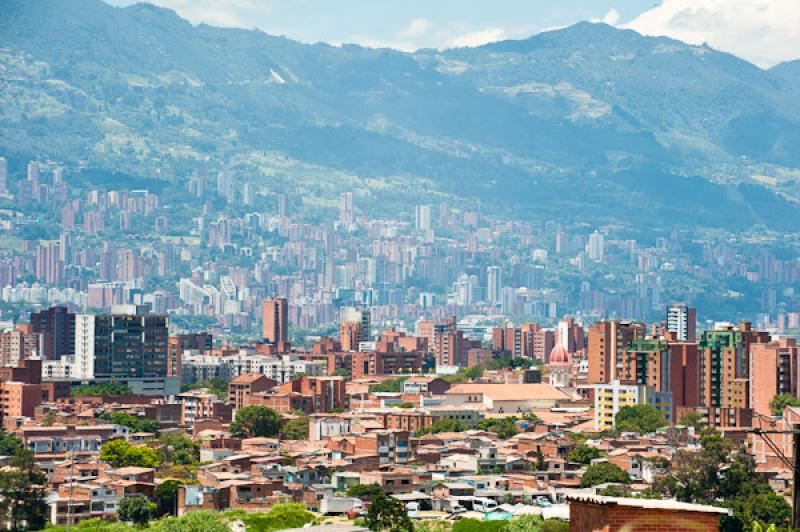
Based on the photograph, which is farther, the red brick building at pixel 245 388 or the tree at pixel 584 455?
the red brick building at pixel 245 388

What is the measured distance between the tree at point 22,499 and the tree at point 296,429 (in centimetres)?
1661

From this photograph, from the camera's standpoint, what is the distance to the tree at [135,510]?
96.4 feet

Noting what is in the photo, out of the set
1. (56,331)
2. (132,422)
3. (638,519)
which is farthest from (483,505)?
(56,331)

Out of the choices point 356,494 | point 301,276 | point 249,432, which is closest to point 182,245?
point 301,276

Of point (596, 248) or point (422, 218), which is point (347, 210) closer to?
point (422, 218)

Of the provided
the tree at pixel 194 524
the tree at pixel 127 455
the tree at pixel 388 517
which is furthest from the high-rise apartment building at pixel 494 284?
the tree at pixel 388 517

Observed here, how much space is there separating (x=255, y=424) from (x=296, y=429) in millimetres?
1177

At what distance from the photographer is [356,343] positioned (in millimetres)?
94812

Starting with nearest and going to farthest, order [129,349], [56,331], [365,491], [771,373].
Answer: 1. [365,491]
2. [771,373]
3. [129,349]
4. [56,331]

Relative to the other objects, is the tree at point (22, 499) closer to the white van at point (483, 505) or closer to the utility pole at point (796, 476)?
the white van at point (483, 505)

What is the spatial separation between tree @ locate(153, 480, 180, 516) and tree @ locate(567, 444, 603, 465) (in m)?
9.74

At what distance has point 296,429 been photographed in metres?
47.4

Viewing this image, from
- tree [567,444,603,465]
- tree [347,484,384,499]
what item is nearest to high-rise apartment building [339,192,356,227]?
tree [567,444,603,465]

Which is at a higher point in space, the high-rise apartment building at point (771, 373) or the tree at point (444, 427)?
the high-rise apartment building at point (771, 373)
